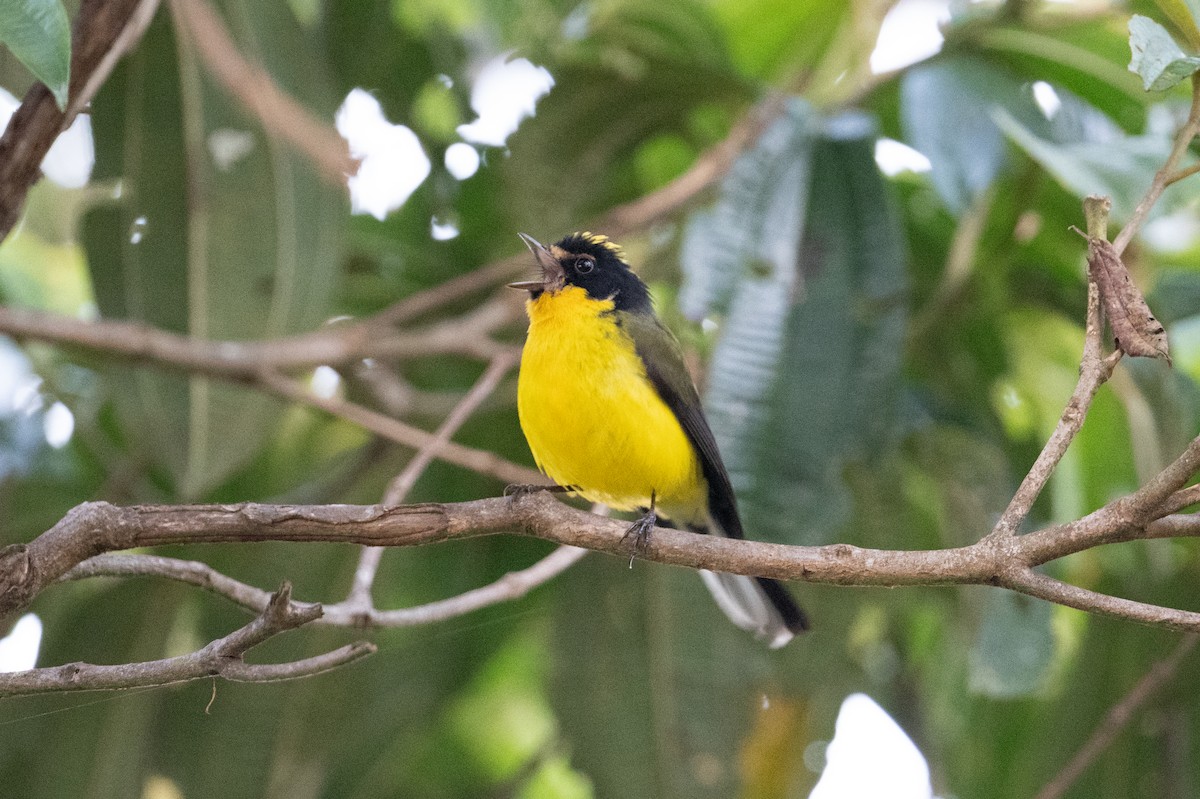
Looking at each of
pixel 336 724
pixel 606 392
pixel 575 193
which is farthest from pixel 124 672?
pixel 575 193

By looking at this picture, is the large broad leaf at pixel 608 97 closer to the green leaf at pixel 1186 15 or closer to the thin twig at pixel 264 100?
the thin twig at pixel 264 100

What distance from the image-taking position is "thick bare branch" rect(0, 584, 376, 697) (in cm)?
168

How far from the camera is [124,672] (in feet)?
5.68

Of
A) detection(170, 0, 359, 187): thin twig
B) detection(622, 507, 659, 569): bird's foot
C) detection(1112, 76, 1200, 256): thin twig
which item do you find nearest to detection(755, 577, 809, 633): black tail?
detection(622, 507, 659, 569): bird's foot

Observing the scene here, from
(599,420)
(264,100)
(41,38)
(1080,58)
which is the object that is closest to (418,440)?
(599,420)

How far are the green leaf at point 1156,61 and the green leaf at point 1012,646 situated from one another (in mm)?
1919

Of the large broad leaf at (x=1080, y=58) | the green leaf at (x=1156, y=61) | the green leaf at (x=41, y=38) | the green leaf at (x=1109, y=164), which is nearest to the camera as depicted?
the green leaf at (x=41, y=38)

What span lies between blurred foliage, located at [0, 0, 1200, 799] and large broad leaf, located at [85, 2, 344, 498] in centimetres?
1

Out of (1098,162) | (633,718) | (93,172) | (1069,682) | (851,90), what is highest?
(851,90)

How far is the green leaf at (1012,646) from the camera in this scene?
11.1ft

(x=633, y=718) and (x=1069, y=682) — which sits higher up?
(x=1069, y=682)

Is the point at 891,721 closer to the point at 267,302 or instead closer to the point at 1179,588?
the point at 1179,588

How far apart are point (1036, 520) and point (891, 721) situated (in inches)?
36.2

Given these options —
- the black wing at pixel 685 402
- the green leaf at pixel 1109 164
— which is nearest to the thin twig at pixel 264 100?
the black wing at pixel 685 402
